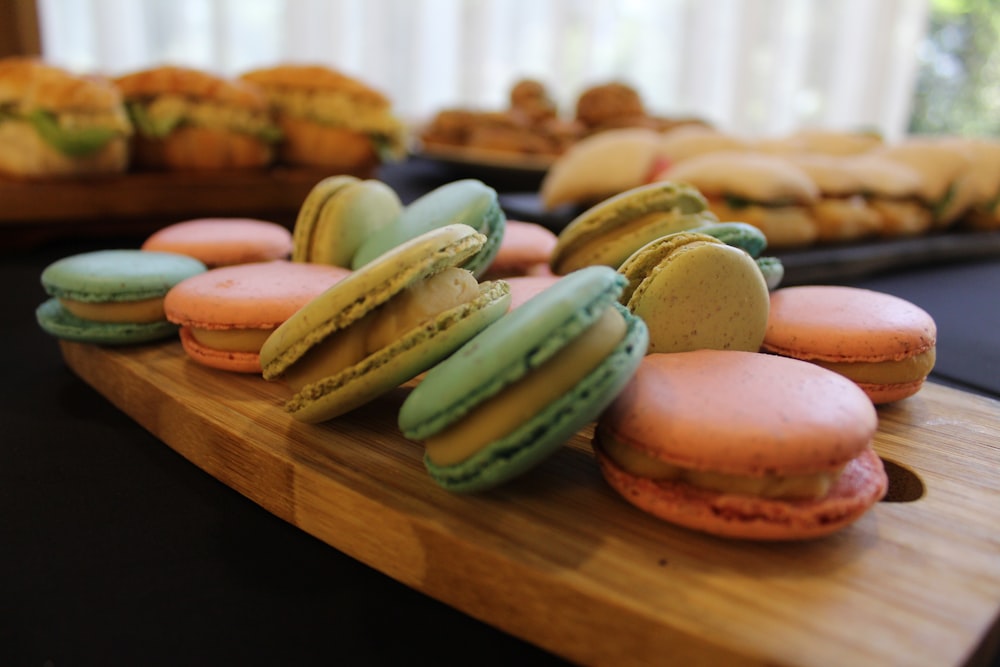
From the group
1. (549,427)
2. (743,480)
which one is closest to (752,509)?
(743,480)

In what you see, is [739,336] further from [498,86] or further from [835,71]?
[835,71]

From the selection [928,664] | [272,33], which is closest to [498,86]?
[272,33]

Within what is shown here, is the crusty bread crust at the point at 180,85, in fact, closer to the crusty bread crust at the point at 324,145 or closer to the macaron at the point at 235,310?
the crusty bread crust at the point at 324,145

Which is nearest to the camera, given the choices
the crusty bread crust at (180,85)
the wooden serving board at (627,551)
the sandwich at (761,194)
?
the wooden serving board at (627,551)

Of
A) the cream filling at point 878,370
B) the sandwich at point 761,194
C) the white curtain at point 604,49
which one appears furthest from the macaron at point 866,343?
the white curtain at point 604,49

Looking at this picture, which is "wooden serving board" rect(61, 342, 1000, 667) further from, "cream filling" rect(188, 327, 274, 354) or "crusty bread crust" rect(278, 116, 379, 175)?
"crusty bread crust" rect(278, 116, 379, 175)

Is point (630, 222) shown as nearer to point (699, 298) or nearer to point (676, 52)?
point (699, 298)
